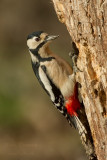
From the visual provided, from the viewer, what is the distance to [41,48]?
498 centimetres

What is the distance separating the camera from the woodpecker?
4.82m

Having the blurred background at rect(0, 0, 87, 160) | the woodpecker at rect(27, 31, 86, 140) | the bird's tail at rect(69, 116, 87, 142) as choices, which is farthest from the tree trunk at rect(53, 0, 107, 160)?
the blurred background at rect(0, 0, 87, 160)

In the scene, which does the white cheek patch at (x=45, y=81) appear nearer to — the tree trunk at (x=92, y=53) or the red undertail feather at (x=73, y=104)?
the red undertail feather at (x=73, y=104)

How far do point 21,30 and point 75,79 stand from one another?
255 inches

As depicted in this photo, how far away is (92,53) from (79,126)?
1.00 meters

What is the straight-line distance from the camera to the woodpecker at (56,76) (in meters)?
4.82

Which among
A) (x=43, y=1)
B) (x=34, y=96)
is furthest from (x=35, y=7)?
(x=34, y=96)

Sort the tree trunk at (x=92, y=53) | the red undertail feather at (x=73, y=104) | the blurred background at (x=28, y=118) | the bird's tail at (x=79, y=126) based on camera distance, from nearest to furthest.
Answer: the tree trunk at (x=92, y=53), the bird's tail at (x=79, y=126), the red undertail feather at (x=73, y=104), the blurred background at (x=28, y=118)

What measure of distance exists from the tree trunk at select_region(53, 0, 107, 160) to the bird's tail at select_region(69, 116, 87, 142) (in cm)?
28

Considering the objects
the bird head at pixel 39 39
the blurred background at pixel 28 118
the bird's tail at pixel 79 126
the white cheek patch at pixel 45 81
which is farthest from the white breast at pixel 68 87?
the blurred background at pixel 28 118

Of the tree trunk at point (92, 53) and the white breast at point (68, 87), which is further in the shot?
the white breast at point (68, 87)

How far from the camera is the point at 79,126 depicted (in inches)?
191

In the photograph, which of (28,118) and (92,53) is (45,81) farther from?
(28,118)

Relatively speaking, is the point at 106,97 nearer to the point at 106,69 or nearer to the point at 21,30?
the point at 106,69
